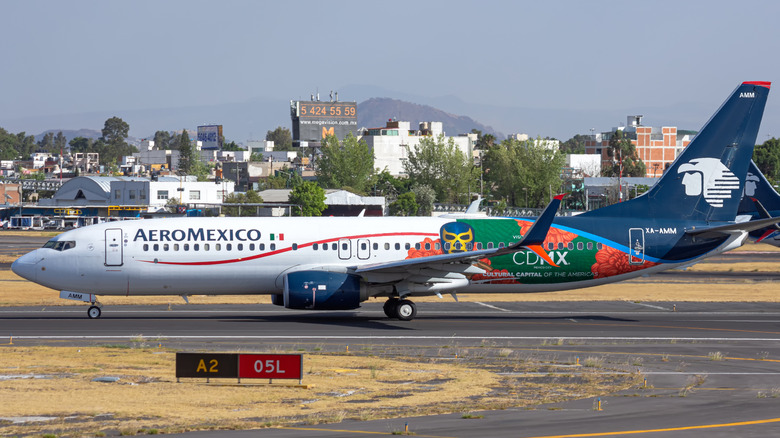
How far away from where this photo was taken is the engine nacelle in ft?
115

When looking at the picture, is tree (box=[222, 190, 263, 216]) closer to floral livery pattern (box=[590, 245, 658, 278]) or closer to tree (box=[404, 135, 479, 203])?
tree (box=[404, 135, 479, 203])

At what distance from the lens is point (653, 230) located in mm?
38906

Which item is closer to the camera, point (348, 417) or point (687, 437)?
point (687, 437)

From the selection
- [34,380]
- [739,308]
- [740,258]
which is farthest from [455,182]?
[34,380]

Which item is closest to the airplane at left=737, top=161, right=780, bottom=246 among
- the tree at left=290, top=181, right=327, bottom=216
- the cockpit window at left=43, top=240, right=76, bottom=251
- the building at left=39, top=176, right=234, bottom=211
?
the cockpit window at left=43, top=240, right=76, bottom=251

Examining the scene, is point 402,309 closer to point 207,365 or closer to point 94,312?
point 94,312

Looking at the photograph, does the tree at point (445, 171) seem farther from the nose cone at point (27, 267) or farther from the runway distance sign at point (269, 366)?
the runway distance sign at point (269, 366)

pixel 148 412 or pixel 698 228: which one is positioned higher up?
pixel 698 228

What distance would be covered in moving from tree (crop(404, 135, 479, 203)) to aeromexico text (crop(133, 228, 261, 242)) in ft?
377

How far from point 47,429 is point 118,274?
19.4 meters

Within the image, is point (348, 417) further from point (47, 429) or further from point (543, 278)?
point (543, 278)

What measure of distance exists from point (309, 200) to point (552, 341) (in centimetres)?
9570

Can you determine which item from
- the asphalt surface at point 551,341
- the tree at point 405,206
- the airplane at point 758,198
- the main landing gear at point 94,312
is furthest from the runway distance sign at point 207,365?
the tree at point 405,206

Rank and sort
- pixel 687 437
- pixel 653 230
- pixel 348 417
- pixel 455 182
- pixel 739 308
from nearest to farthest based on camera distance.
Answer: pixel 687 437, pixel 348 417, pixel 653 230, pixel 739 308, pixel 455 182
